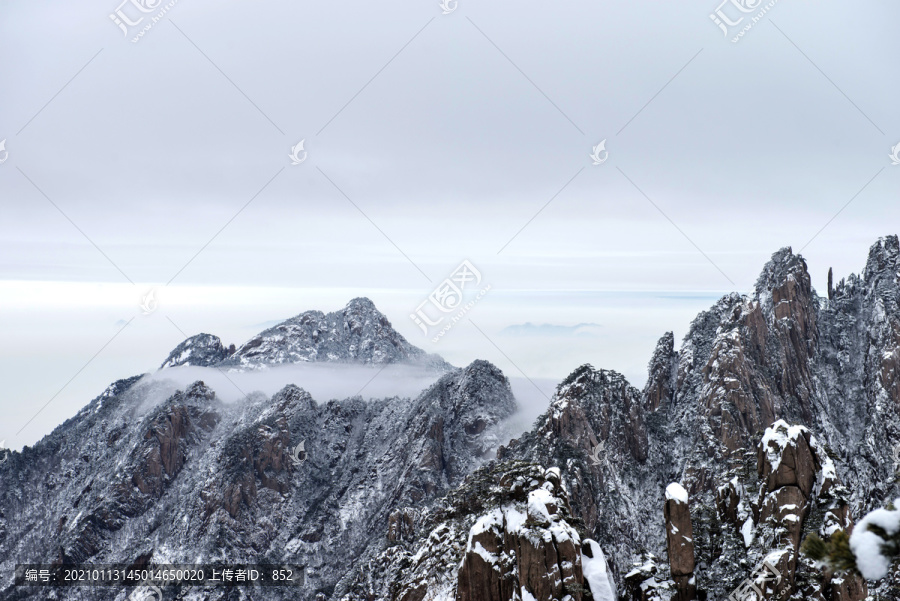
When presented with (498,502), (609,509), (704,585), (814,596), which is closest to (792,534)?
(814,596)

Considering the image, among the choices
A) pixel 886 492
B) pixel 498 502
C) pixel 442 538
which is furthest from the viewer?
pixel 886 492

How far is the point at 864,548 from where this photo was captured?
16.0 metres

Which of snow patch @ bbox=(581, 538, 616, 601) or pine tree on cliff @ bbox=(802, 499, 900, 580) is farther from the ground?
snow patch @ bbox=(581, 538, 616, 601)

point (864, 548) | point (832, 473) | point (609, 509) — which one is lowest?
point (864, 548)

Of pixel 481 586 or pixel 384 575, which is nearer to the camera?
pixel 481 586

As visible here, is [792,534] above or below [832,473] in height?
below

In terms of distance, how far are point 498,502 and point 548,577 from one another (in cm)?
1141

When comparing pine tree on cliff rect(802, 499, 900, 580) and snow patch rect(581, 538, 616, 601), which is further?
snow patch rect(581, 538, 616, 601)

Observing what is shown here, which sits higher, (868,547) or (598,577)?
(598,577)

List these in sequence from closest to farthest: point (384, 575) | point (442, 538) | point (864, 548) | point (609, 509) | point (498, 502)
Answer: point (864, 548)
point (498, 502)
point (442, 538)
point (384, 575)
point (609, 509)

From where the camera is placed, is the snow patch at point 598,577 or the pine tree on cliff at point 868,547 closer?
the pine tree on cliff at point 868,547

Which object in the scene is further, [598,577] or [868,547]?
[598,577]

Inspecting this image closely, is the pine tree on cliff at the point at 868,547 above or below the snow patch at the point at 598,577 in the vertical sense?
below

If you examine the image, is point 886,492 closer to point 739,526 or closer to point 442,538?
point 739,526
